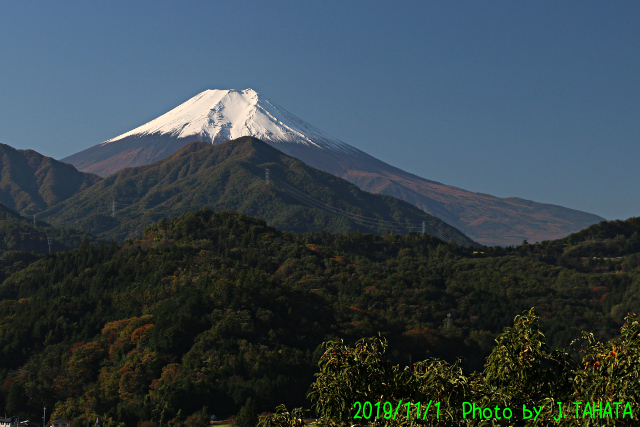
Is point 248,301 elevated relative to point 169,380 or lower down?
elevated

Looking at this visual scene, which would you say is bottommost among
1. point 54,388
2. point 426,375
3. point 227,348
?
point 54,388

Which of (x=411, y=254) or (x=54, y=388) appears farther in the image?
(x=411, y=254)

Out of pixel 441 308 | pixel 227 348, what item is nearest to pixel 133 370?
pixel 227 348

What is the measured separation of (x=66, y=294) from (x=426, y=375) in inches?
3726

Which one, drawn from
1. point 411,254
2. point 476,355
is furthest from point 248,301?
point 411,254

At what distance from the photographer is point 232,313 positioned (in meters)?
84.0

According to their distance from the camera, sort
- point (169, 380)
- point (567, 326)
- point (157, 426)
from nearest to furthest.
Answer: point (157, 426), point (169, 380), point (567, 326)

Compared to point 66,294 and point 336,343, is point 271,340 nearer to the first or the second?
point 66,294

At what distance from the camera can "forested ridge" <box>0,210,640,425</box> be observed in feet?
229

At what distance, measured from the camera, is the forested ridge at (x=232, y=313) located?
69.9 meters

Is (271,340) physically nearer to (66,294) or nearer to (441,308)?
(66,294)

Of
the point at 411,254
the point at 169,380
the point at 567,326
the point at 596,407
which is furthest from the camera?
the point at 411,254

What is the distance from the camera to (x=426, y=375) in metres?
13.2

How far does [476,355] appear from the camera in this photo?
96062 millimetres
